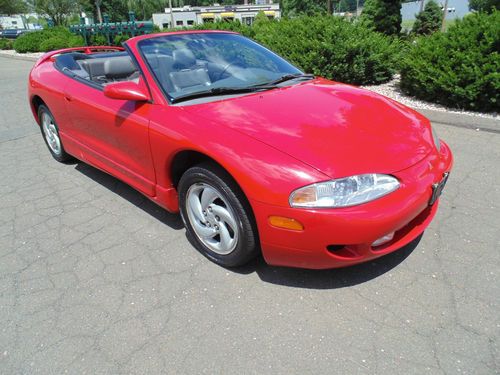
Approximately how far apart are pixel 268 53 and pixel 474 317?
8.89 ft

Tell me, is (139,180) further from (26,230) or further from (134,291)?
(26,230)

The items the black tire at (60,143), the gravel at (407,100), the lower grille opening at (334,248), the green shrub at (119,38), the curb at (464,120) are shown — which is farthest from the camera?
the green shrub at (119,38)

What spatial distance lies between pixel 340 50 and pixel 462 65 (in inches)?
83.5

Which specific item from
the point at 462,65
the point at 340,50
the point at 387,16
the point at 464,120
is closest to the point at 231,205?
the point at 464,120

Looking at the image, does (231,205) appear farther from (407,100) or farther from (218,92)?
(407,100)

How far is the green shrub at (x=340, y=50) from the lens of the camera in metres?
6.75

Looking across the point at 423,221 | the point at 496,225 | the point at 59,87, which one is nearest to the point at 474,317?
the point at 423,221

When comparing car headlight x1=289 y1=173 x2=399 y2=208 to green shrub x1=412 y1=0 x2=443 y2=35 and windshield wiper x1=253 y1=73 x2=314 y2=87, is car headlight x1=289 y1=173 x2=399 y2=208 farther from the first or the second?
green shrub x1=412 y1=0 x2=443 y2=35

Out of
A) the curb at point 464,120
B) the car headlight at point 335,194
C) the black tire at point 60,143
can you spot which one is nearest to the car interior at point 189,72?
the car headlight at point 335,194

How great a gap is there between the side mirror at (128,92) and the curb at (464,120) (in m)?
4.38

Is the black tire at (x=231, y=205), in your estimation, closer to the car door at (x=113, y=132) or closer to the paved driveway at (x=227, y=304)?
the paved driveway at (x=227, y=304)

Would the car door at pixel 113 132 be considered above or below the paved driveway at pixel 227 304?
above

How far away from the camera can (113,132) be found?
296 cm

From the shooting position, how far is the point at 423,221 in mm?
2359
